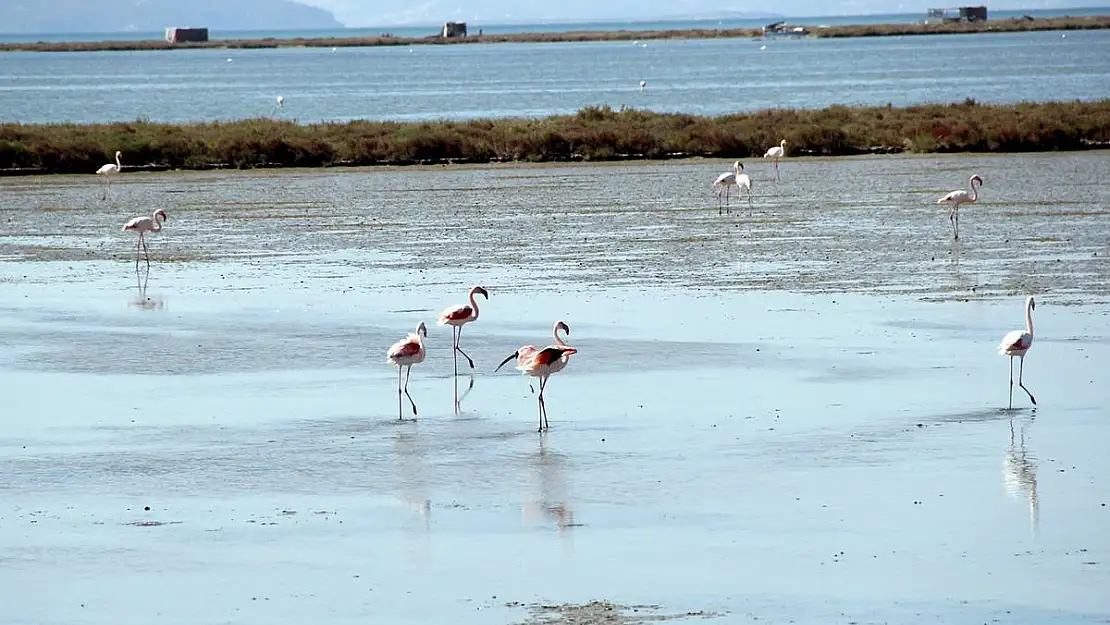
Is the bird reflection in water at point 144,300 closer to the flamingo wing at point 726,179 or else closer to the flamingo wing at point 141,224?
the flamingo wing at point 141,224

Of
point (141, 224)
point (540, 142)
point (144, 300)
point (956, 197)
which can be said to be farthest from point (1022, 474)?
point (540, 142)

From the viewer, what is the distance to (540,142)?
48.9 meters

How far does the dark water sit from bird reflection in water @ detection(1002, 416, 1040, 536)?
214 feet

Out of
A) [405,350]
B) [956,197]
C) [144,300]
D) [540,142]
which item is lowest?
[144,300]

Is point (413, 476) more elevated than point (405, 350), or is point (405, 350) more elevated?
point (405, 350)

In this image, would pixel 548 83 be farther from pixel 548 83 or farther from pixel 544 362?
pixel 544 362

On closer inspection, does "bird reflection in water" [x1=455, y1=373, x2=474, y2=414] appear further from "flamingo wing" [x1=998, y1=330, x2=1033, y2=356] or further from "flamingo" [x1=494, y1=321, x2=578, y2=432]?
"flamingo wing" [x1=998, y1=330, x2=1033, y2=356]

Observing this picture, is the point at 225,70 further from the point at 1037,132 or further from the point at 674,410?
the point at 674,410

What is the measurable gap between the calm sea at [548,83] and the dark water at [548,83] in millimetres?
141

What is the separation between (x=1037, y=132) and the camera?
4666 cm

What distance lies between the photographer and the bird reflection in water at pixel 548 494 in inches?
436

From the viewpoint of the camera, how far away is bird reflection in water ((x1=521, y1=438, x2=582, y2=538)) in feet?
36.4

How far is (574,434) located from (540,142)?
35.5 meters

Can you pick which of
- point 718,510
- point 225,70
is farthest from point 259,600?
point 225,70
